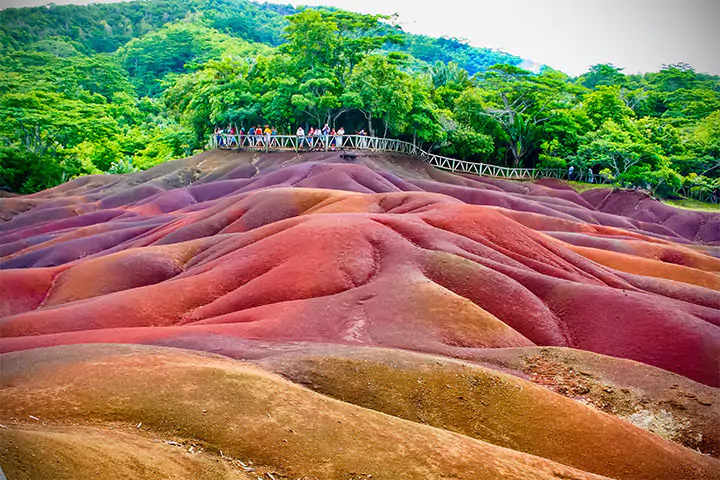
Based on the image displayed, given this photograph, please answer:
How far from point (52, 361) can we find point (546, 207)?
44998 mm

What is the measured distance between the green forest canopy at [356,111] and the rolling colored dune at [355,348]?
2310 cm

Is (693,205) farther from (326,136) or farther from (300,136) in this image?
(300,136)

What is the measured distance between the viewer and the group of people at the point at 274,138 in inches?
2301

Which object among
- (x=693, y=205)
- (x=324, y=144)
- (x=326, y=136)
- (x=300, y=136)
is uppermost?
(x=326, y=136)

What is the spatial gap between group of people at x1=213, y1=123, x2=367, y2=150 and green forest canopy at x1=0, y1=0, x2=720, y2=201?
1.57m

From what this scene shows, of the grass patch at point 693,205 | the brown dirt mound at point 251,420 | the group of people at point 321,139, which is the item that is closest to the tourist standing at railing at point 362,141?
the group of people at point 321,139

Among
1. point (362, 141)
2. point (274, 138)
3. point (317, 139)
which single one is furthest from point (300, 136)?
point (362, 141)

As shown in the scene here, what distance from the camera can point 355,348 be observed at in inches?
666

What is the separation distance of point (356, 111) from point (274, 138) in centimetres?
941

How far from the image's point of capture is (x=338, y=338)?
19812mm

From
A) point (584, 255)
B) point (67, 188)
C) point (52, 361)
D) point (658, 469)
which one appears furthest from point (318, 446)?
point (67, 188)

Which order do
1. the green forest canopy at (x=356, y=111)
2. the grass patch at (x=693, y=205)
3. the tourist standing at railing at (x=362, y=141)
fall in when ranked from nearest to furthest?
the tourist standing at railing at (x=362, y=141) → the green forest canopy at (x=356, y=111) → the grass patch at (x=693, y=205)

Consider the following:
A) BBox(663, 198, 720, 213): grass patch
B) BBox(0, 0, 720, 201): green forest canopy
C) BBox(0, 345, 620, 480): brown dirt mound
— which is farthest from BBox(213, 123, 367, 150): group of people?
BBox(0, 345, 620, 480): brown dirt mound

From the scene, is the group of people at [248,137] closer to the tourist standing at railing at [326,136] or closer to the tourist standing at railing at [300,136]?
the tourist standing at railing at [300,136]
